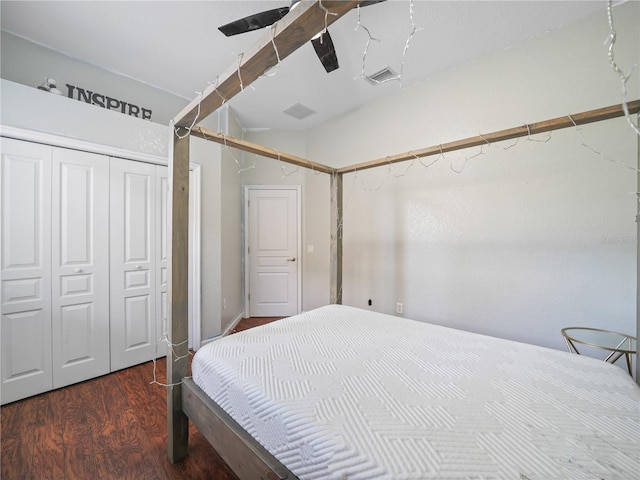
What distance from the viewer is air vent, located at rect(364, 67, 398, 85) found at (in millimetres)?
2406

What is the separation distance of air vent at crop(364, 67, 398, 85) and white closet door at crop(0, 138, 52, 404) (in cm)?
274

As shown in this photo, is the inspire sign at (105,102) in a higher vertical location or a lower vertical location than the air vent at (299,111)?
lower

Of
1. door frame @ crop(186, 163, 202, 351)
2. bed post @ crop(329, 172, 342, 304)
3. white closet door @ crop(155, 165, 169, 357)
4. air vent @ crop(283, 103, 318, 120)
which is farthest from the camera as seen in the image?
air vent @ crop(283, 103, 318, 120)

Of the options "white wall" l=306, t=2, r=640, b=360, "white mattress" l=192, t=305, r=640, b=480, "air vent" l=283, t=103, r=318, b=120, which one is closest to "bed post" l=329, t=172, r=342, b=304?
"white mattress" l=192, t=305, r=640, b=480

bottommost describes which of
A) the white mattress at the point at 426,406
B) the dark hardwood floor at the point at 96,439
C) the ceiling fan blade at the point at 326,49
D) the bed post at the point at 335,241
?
the dark hardwood floor at the point at 96,439

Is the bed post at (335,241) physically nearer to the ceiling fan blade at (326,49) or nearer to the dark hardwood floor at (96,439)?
the ceiling fan blade at (326,49)

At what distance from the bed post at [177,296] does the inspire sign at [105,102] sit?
65.6 inches

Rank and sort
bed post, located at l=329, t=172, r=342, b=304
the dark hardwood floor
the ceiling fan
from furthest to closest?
bed post, located at l=329, t=172, r=342, b=304
the ceiling fan
the dark hardwood floor

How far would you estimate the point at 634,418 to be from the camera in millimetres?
814

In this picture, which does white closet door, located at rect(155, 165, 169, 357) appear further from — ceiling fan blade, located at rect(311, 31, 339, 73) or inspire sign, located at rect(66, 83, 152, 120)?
ceiling fan blade, located at rect(311, 31, 339, 73)

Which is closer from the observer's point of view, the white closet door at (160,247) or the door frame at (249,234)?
the white closet door at (160,247)

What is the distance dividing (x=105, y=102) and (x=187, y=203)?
1.87 meters

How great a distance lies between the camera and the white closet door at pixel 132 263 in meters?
2.19

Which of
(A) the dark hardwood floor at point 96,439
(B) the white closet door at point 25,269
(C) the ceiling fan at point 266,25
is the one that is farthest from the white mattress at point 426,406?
(C) the ceiling fan at point 266,25
